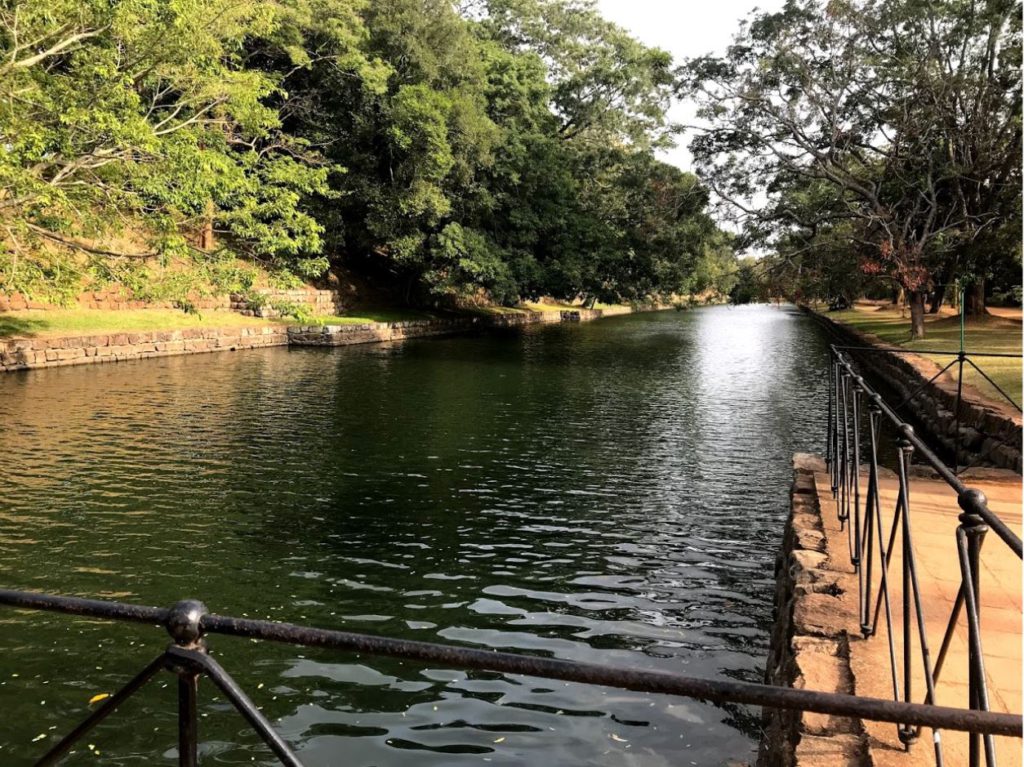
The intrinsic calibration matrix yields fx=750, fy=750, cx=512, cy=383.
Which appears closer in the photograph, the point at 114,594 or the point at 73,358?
the point at 114,594

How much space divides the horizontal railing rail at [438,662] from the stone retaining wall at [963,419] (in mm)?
10559

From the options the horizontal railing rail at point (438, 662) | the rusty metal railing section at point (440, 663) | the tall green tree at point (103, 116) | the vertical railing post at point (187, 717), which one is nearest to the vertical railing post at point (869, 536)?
the rusty metal railing section at point (440, 663)

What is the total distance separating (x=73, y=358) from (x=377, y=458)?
14923mm

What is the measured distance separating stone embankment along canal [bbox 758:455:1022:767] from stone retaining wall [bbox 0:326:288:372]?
2118 centimetres

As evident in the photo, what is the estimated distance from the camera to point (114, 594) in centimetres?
689

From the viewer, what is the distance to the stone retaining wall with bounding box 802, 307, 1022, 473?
11.1 metres

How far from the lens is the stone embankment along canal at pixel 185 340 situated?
832 inches

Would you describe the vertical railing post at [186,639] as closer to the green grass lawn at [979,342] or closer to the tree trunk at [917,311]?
the green grass lawn at [979,342]

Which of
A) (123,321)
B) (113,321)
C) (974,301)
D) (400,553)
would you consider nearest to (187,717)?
(400,553)

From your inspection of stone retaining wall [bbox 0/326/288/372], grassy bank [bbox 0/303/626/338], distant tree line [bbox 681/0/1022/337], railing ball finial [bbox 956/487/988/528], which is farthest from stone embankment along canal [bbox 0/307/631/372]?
railing ball finial [bbox 956/487/988/528]

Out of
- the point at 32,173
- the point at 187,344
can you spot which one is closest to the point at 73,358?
the point at 187,344

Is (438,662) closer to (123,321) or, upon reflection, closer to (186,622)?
(186,622)

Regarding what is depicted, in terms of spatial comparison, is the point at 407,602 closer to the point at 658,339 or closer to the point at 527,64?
the point at 658,339

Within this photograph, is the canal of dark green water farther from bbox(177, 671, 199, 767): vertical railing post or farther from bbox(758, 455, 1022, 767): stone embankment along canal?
bbox(177, 671, 199, 767): vertical railing post
